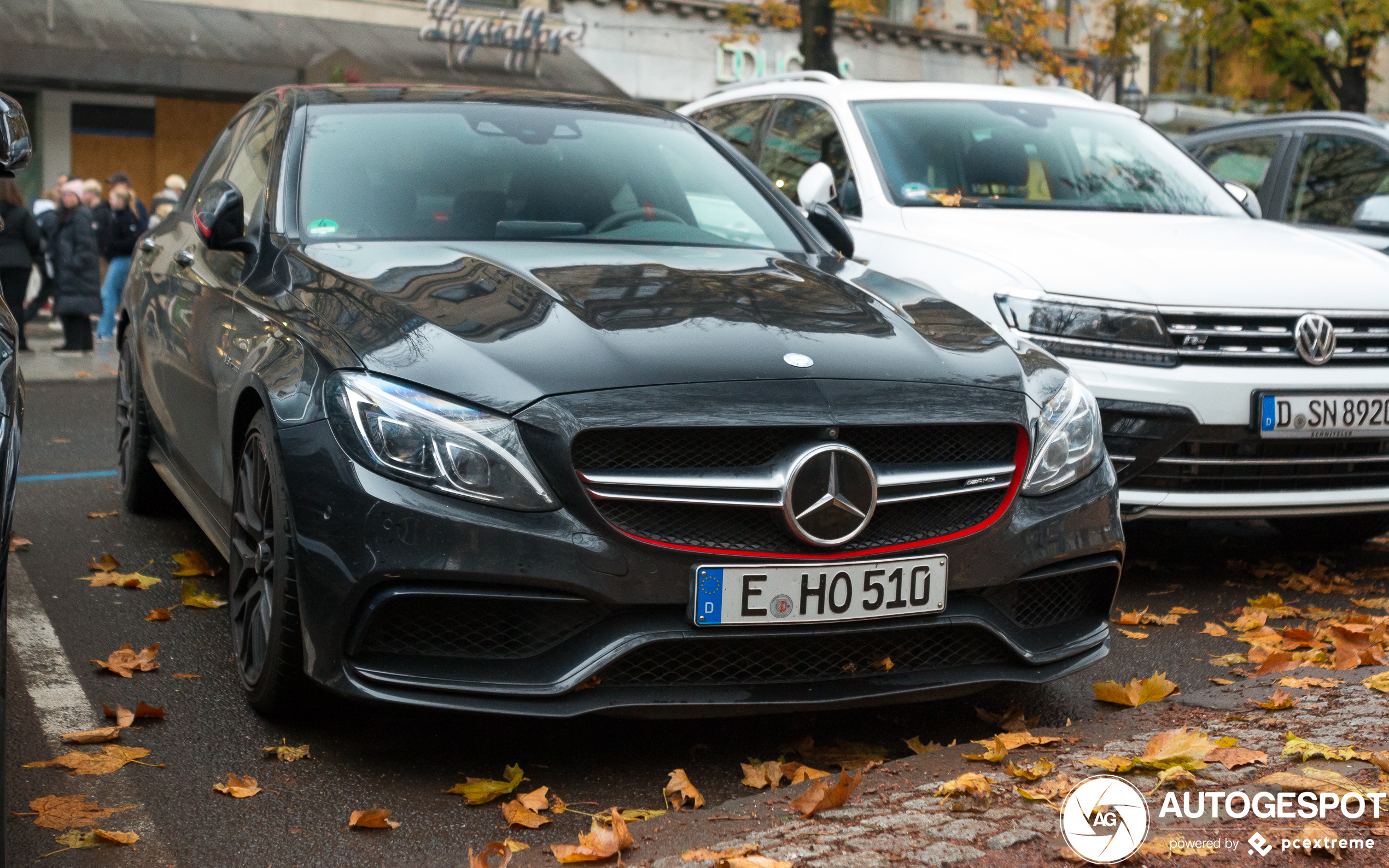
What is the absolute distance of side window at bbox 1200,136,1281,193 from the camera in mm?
8828

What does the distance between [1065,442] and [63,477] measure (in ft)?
17.4

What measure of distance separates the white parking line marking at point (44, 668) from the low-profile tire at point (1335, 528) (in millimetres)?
4423

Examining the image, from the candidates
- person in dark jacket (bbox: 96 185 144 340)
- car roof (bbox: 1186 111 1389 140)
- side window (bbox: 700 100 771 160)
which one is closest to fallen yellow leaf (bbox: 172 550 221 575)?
side window (bbox: 700 100 771 160)

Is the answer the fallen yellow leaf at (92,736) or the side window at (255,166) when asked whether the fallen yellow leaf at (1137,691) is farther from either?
the side window at (255,166)

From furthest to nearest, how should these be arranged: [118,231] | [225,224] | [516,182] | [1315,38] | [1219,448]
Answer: [1315,38] → [118,231] → [1219,448] → [516,182] → [225,224]

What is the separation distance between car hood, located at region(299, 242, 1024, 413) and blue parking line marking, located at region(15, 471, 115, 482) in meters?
3.64

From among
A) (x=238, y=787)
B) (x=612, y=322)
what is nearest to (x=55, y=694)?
(x=238, y=787)

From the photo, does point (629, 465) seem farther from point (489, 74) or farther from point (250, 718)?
point (489, 74)

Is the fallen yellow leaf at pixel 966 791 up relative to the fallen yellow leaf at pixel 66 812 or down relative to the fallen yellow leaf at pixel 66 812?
up

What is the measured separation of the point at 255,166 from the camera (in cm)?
495

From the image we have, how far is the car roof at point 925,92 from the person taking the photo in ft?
23.4

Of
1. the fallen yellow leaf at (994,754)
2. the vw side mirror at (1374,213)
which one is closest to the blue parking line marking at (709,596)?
the fallen yellow leaf at (994,754)

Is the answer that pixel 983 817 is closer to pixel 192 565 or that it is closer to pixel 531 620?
pixel 531 620

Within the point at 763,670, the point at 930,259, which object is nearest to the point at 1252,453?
the point at 930,259
